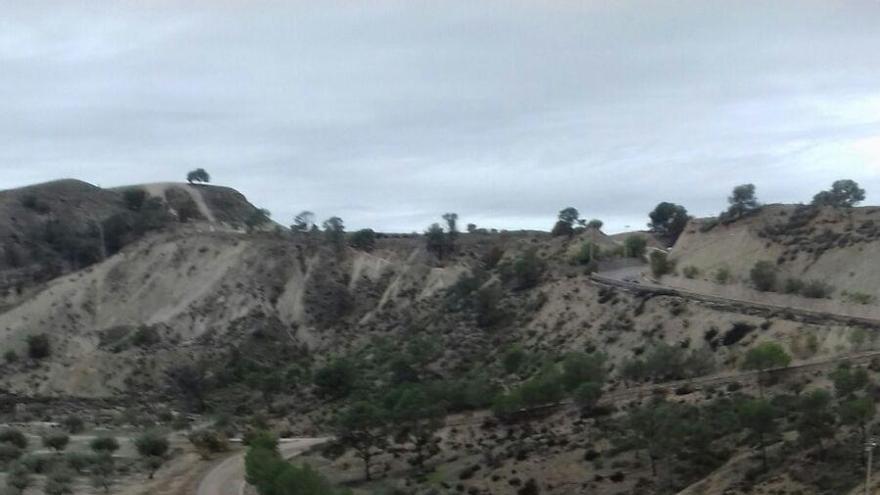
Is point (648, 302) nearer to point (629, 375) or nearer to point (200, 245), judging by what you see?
point (629, 375)

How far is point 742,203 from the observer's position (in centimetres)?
9212

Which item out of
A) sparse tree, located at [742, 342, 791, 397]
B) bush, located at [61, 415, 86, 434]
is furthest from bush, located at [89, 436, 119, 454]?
sparse tree, located at [742, 342, 791, 397]

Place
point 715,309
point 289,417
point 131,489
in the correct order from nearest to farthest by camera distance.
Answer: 1. point 131,489
2. point 715,309
3. point 289,417

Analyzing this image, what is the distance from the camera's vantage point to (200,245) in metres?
121

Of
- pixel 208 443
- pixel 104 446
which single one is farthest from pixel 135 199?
pixel 208 443

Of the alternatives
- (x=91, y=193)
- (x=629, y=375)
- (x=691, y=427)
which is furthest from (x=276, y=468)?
(x=91, y=193)

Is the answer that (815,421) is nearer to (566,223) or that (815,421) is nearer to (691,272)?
(691,272)

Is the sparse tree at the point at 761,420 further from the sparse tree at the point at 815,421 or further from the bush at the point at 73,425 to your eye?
the bush at the point at 73,425

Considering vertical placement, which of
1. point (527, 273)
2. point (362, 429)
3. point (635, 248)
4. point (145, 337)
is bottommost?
point (362, 429)

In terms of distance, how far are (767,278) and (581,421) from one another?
851 inches

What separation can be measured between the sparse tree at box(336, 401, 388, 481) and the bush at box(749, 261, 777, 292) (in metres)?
27.2

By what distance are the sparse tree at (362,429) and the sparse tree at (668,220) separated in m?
85.7

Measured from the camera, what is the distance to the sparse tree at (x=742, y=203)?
9175 cm

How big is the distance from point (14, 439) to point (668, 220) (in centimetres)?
9665
